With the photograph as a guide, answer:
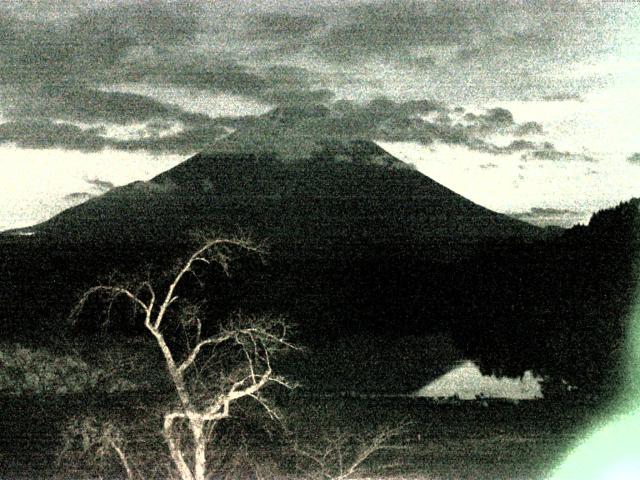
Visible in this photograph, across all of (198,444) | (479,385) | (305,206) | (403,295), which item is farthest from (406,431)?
(305,206)

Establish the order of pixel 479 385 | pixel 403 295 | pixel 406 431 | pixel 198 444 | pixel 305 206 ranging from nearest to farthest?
pixel 198 444, pixel 406 431, pixel 479 385, pixel 403 295, pixel 305 206

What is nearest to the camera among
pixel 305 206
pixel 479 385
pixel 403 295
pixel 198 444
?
pixel 198 444

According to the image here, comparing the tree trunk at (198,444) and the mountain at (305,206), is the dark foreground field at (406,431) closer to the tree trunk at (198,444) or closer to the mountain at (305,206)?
the tree trunk at (198,444)

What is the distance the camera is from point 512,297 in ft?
55.1

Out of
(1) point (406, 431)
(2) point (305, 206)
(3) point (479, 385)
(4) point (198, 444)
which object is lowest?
(3) point (479, 385)

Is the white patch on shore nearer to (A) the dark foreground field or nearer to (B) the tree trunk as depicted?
(A) the dark foreground field

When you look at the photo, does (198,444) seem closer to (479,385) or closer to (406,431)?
(406,431)

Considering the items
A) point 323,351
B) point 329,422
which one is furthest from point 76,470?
point 323,351

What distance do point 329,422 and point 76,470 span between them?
12.4 feet

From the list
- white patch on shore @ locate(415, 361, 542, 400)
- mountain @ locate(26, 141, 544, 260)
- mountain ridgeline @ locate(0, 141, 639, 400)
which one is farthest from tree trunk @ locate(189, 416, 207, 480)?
mountain @ locate(26, 141, 544, 260)

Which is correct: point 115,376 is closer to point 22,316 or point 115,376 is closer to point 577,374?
point 22,316

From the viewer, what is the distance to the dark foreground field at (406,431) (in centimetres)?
934

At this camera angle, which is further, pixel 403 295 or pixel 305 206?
pixel 305 206

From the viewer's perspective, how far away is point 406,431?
10094mm
